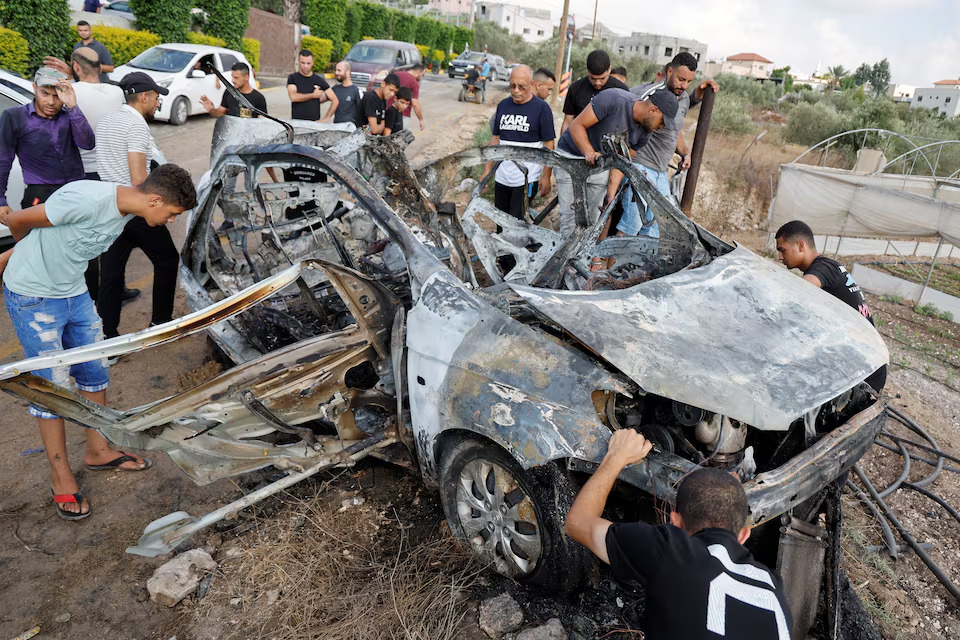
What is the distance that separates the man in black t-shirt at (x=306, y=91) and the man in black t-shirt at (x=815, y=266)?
18.0 feet

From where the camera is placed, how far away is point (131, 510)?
3090mm

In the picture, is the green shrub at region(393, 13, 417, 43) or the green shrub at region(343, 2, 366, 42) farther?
the green shrub at region(393, 13, 417, 43)

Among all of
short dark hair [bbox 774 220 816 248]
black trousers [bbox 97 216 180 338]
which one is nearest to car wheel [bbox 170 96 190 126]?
black trousers [bbox 97 216 180 338]

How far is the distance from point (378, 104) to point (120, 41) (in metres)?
11.8

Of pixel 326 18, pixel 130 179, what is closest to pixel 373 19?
pixel 326 18

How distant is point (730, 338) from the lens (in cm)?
255

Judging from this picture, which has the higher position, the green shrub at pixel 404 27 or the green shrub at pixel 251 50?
the green shrub at pixel 404 27

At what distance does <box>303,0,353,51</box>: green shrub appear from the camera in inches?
1074

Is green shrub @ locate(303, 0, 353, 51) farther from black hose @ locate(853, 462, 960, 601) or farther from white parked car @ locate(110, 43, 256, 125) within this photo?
black hose @ locate(853, 462, 960, 601)

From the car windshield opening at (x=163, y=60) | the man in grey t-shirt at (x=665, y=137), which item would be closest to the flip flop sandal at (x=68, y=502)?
the man in grey t-shirt at (x=665, y=137)

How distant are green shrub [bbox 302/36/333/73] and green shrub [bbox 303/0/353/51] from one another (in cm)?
185

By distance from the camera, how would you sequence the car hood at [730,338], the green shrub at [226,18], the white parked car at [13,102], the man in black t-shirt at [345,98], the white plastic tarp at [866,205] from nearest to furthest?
the car hood at [730,338], the white parked car at [13,102], the man in black t-shirt at [345,98], the white plastic tarp at [866,205], the green shrub at [226,18]

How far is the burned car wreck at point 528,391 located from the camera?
2219mm

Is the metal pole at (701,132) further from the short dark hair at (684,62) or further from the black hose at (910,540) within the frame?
the black hose at (910,540)
